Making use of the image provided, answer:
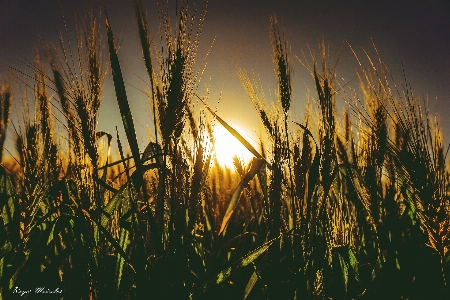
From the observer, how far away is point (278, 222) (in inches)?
64.9

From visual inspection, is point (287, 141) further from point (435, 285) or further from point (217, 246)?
point (435, 285)

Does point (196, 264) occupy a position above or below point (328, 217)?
below

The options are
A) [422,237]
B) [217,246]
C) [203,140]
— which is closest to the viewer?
[203,140]

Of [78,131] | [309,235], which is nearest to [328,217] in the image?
[309,235]

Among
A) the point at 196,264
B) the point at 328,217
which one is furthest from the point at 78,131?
the point at 328,217

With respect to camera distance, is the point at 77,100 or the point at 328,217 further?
the point at 328,217

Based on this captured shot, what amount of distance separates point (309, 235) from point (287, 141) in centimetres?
46

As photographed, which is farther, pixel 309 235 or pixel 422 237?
pixel 422 237

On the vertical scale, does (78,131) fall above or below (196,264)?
above

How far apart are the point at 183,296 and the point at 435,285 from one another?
4.61ft

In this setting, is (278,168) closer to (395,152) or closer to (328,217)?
(328,217)

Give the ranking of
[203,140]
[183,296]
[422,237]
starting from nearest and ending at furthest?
[183,296] → [203,140] → [422,237]

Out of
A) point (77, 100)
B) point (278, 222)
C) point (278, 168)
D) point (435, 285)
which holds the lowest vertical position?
point (435, 285)

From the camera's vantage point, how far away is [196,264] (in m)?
2.15
